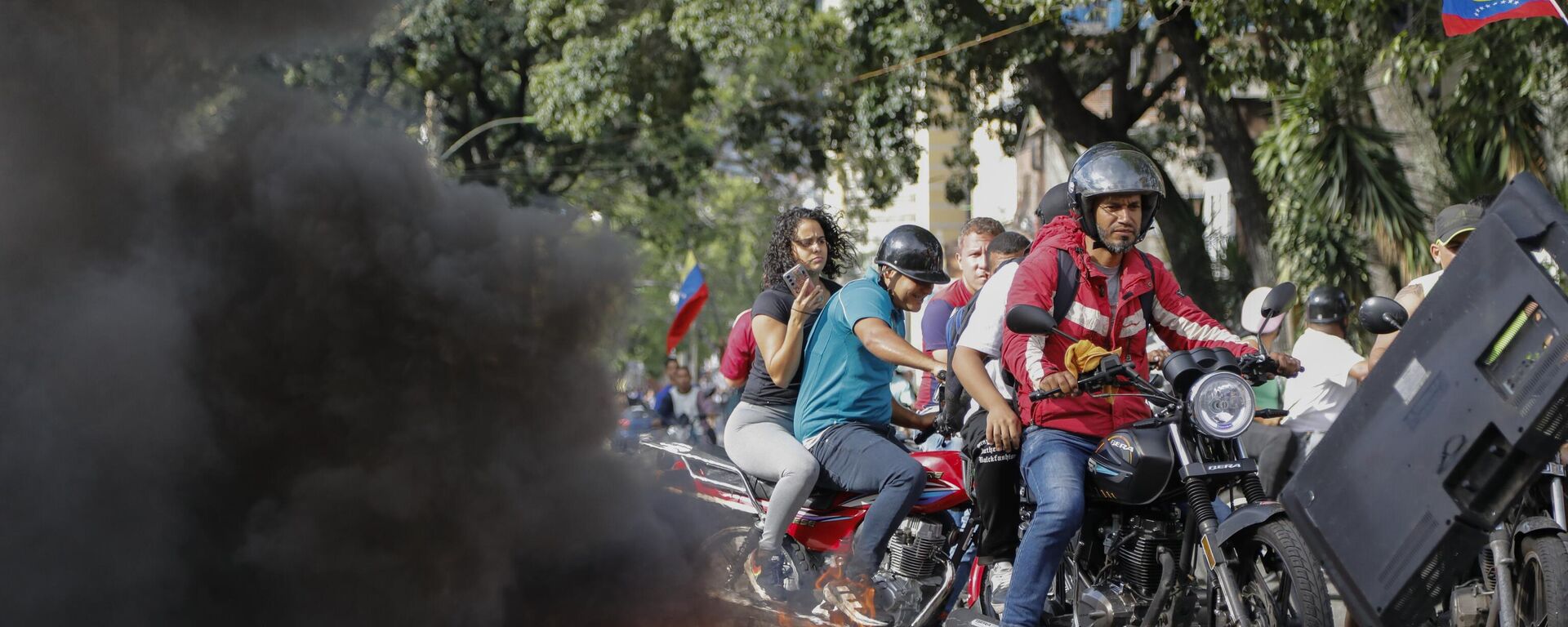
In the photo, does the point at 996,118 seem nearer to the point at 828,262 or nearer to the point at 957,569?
the point at 828,262

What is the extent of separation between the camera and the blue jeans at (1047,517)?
491cm

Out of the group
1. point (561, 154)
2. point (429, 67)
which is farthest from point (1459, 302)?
point (561, 154)

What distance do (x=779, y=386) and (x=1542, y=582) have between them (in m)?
2.94

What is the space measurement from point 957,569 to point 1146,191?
1.77m

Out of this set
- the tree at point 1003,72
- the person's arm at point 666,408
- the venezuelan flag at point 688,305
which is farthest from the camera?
the person's arm at point 666,408

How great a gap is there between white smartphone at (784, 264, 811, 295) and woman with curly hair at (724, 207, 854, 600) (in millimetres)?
16

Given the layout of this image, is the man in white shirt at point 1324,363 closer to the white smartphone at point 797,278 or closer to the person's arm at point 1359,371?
the person's arm at point 1359,371

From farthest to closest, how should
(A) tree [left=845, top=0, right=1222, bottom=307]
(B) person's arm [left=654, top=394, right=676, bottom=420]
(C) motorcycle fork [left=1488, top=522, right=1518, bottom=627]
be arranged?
(B) person's arm [left=654, top=394, right=676, bottom=420] < (A) tree [left=845, top=0, right=1222, bottom=307] < (C) motorcycle fork [left=1488, top=522, right=1518, bottom=627]

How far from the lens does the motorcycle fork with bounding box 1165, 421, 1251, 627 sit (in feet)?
14.4

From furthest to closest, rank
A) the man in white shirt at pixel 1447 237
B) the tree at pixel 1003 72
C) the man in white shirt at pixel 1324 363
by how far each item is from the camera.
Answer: the tree at pixel 1003 72
the man in white shirt at pixel 1324 363
the man in white shirt at pixel 1447 237

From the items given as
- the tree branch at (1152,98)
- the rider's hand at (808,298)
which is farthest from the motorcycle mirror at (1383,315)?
the tree branch at (1152,98)

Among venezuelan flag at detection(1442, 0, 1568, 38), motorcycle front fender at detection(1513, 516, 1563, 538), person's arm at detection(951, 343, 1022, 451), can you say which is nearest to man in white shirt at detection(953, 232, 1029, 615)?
person's arm at detection(951, 343, 1022, 451)

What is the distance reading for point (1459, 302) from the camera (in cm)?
391

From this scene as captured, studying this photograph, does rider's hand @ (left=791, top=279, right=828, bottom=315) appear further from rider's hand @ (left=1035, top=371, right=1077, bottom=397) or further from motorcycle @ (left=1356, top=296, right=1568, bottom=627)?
motorcycle @ (left=1356, top=296, right=1568, bottom=627)
